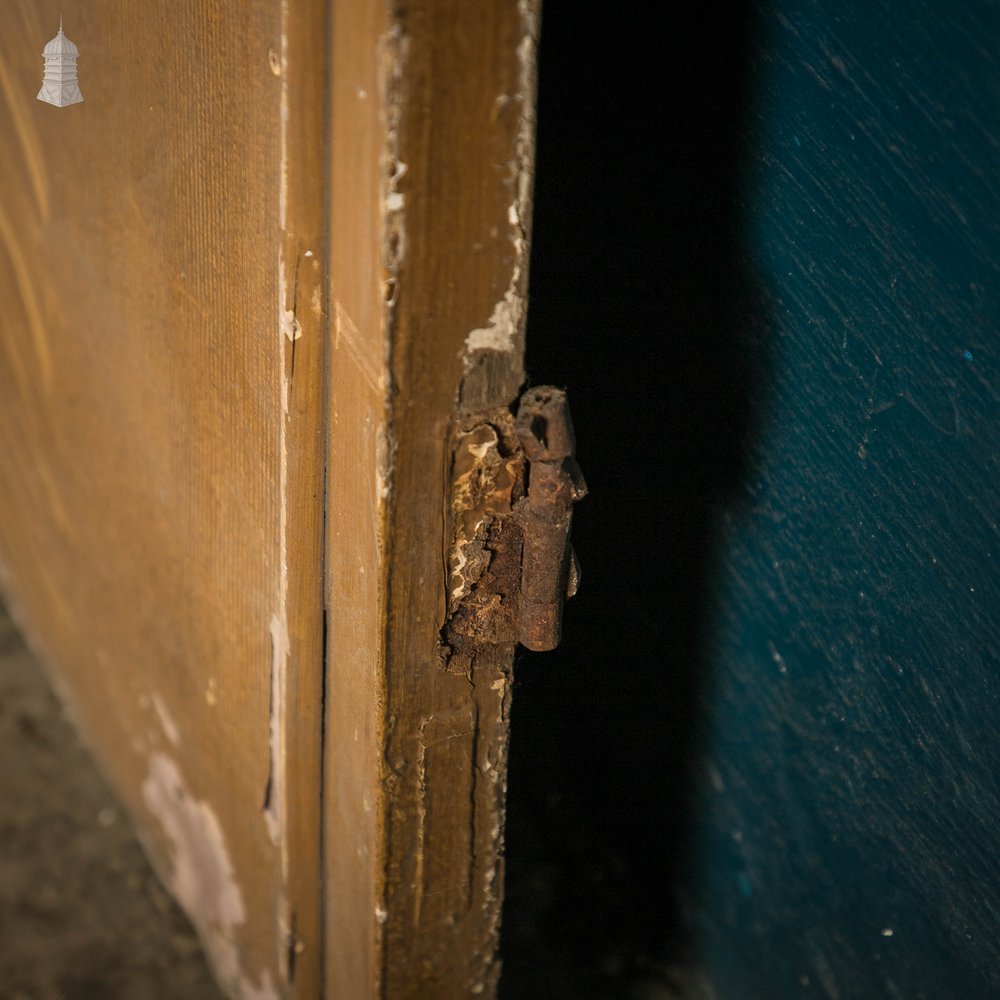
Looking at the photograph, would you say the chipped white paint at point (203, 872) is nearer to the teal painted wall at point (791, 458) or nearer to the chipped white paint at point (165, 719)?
the chipped white paint at point (165, 719)

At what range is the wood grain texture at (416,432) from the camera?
2.20ft

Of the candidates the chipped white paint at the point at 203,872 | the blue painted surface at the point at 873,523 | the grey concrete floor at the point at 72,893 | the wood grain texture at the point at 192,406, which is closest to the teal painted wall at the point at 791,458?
the blue painted surface at the point at 873,523

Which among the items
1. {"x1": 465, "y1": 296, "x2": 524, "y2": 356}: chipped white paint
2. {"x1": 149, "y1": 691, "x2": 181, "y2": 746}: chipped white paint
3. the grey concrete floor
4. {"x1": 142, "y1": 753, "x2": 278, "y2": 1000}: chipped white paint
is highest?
{"x1": 465, "y1": 296, "x2": 524, "y2": 356}: chipped white paint

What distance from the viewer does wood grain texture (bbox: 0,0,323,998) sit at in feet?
2.75

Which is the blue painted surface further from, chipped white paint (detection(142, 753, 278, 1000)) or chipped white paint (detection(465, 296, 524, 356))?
chipped white paint (detection(142, 753, 278, 1000))

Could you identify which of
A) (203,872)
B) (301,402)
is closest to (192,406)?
(301,402)

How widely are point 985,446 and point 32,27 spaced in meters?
0.99

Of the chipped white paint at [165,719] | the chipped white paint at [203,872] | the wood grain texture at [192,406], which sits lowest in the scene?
the chipped white paint at [203,872]

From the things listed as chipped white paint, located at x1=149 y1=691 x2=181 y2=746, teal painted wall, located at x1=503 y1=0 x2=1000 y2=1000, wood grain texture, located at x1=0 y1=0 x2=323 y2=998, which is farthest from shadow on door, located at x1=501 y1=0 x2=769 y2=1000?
chipped white paint, located at x1=149 y1=691 x2=181 y2=746

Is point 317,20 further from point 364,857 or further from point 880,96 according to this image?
point 364,857

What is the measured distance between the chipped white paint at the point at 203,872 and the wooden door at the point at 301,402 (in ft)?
0.03

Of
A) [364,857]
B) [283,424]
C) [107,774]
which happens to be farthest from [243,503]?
[107,774]

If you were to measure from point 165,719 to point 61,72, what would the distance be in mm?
747

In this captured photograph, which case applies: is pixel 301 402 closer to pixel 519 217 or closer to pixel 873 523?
pixel 519 217
